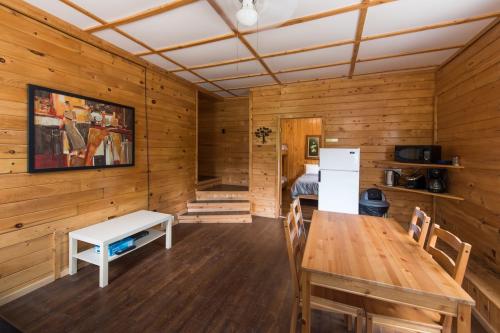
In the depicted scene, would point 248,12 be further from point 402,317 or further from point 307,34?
point 402,317

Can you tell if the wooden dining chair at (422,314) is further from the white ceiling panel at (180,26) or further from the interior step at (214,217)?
the interior step at (214,217)

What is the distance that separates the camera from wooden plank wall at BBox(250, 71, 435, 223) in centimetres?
367

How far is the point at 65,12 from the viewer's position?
7.04 feet

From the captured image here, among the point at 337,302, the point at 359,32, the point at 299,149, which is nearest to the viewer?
the point at 337,302

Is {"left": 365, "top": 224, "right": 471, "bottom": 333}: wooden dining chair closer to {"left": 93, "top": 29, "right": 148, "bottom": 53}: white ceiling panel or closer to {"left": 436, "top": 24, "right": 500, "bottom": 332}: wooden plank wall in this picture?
{"left": 436, "top": 24, "right": 500, "bottom": 332}: wooden plank wall

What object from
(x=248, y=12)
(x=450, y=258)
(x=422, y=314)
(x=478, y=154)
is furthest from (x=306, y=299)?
(x=478, y=154)

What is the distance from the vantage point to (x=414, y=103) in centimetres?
369

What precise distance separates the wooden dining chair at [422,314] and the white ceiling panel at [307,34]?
210 cm

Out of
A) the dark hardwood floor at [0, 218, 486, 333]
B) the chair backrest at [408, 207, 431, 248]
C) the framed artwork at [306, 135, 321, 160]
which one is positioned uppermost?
the framed artwork at [306, 135, 321, 160]

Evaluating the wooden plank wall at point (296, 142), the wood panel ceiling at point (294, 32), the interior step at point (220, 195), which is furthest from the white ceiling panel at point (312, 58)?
the wooden plank wall at point (296, 142)

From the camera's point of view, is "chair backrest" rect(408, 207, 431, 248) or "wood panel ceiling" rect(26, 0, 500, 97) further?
"wood panel ceiling" rect(26, 0, 500, 97)

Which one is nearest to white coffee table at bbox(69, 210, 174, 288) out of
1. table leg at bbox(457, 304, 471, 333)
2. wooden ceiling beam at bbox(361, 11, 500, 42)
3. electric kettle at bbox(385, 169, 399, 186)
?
table leg at bbox(457, 304, 471, 333)

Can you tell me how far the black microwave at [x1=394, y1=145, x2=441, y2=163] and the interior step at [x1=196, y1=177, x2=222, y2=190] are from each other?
3696 mm

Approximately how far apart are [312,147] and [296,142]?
0.59 metres
